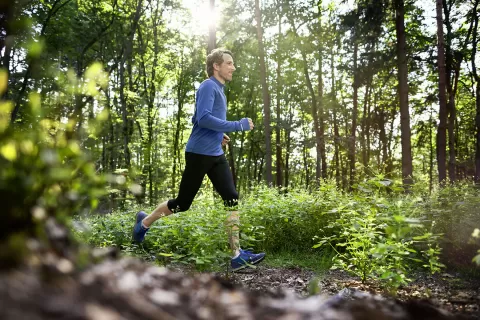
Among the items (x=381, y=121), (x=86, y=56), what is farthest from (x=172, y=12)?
(x=381, y=121)

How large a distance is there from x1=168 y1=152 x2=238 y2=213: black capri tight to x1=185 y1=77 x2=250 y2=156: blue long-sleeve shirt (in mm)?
98

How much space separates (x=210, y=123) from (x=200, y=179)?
2.41 feet

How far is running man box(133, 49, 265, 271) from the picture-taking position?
4410 mm

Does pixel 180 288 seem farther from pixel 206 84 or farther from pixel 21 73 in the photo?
pixel 21 73

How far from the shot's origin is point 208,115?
14.6 ft

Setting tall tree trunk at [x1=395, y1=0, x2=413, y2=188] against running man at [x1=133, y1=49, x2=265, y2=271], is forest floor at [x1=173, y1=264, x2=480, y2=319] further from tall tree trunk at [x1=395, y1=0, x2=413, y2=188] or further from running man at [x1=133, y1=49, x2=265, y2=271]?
tall tree trunk at [x1=395, y1=0, x2=413, y2=188]

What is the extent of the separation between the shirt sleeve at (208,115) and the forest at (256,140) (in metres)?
1.11

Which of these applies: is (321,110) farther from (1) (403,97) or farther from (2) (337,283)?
(2) (337,283)

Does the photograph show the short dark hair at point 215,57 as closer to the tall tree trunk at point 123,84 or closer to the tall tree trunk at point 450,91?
the tall tree trunk at point 450,91

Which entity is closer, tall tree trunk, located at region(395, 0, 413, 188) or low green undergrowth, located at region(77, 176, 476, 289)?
low green undergrowth, located at region(77, 176, 476, 289)

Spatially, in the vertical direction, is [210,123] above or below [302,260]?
above

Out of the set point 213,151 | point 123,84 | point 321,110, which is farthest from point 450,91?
point 213,151

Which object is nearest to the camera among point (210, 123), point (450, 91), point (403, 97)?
point (210, 123)

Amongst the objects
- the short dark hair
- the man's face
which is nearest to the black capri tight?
the man's face
